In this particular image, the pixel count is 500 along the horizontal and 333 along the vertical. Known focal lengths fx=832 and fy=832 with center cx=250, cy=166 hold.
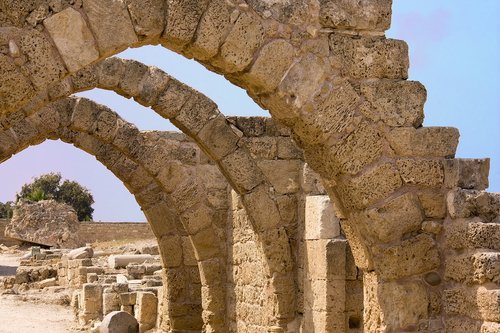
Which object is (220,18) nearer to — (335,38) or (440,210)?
(335,38)

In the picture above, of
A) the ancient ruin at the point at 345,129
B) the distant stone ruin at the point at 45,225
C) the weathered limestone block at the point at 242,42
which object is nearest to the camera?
the ancient ruin at the point at 345,129

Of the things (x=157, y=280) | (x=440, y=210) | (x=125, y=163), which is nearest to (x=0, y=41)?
(x=440, y=210)

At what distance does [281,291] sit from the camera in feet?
28.6

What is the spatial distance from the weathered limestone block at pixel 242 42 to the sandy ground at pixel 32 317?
9920mm

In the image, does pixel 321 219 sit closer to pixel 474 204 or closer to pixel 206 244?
pixel 474 204

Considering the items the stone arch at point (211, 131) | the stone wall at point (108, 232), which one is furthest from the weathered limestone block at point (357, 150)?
the stone wall at point (108, 232)

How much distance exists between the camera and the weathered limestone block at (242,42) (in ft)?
18.1

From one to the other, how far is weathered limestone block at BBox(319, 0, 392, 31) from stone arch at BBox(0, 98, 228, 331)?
5205mm

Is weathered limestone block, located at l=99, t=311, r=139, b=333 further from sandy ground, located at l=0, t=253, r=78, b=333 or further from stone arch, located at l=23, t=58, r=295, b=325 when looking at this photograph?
stone arch, located at l=23, t=58, r=295, b=325

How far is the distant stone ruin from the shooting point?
29.7 meters

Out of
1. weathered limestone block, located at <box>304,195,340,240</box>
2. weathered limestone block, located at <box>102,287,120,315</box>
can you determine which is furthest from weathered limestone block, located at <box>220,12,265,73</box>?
weathered limestone block, located at <box>102,287,120,315</box>

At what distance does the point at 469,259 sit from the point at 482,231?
0.21m

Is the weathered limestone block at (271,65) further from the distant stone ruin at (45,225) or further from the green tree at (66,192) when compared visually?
the green tree at (66,192)

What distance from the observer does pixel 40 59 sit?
505 centimetres
